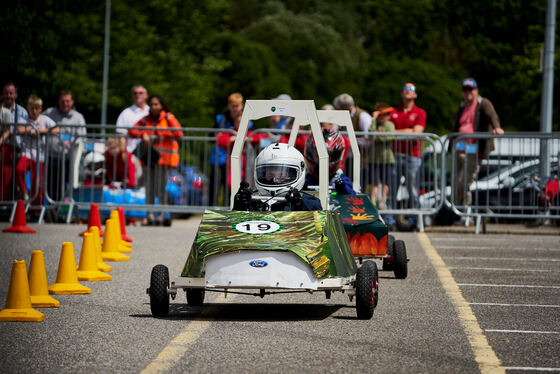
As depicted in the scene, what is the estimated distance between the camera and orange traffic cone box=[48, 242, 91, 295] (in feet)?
35.5

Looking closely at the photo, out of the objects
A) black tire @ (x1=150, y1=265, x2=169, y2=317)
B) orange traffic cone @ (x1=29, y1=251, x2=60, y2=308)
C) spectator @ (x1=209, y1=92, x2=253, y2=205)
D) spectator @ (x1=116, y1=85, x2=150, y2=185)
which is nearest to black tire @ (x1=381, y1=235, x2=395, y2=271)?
black tire @ (x1=150, y1=265, x2=169, y2=317)

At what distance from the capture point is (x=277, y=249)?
29.6 feet

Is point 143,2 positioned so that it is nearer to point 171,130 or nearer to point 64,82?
point 64,82

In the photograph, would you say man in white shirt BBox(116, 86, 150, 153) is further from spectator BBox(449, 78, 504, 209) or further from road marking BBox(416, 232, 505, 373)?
road marking BBox(416, 232, 505, 373)

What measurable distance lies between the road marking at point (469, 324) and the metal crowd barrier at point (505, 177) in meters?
4.72

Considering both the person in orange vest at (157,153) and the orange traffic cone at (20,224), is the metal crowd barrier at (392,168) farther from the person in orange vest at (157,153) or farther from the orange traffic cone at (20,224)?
the orange traffic cone at (20,224)

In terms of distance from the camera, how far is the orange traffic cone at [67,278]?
426 inches

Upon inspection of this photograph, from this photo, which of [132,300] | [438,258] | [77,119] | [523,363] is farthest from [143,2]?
[523,363]

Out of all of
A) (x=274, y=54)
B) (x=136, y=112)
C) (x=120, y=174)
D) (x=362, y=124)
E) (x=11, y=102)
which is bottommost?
(x=120, y=174)

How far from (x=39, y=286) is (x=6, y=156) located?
10.5 m

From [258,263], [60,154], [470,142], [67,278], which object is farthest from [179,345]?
[60,154]

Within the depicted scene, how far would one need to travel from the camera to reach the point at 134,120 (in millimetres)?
21078

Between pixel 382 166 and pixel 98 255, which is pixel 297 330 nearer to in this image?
pixel 98 255

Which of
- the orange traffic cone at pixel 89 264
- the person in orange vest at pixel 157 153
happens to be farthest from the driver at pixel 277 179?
the person in orange vest at pixel 157 153
